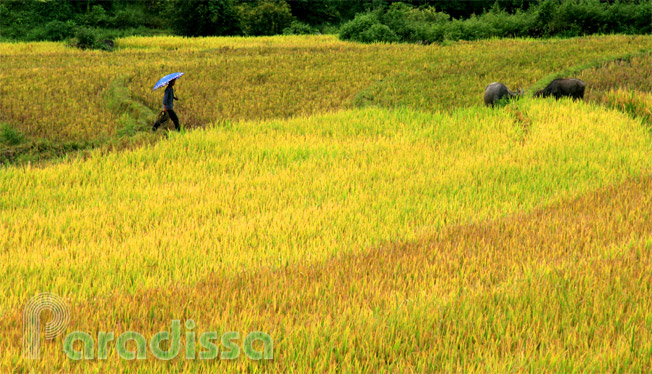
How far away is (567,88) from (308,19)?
2699 cm

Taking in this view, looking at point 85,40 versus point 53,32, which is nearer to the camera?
point 85,40

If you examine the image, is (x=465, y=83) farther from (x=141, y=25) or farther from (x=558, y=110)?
(x=141, y=25)

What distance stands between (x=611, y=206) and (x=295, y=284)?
3.42 m

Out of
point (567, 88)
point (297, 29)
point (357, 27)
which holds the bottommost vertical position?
point (567, 88)

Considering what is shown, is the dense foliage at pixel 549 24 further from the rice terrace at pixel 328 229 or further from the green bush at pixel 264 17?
the rice terrace at pixel 328 229

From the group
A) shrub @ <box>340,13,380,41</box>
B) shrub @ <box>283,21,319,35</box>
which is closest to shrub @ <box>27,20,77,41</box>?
shrub @ <box>283,21,319,35</box>

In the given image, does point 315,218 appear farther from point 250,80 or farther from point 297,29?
point 297,29

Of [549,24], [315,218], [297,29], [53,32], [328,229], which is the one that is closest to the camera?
[328,229]

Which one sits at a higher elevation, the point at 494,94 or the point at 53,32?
the point at 53,32

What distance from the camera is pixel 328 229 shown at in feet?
15.5

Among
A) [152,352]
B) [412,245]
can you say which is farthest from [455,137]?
[152,352]

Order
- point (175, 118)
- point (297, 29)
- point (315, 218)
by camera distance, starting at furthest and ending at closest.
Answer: point (297, 29), point (175, 118), point (315, 218)

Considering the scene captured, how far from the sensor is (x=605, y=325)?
3.11m

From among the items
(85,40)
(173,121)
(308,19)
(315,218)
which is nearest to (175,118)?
(173,121)
